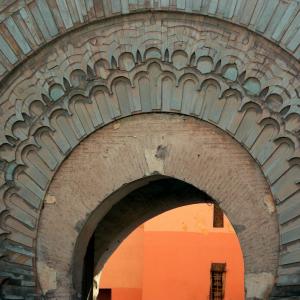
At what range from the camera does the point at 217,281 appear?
14.5 metres

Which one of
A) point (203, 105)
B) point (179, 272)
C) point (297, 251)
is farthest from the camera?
point (179, 272)

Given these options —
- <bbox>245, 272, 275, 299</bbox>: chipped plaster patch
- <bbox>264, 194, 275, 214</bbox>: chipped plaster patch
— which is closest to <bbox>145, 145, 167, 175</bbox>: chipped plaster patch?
<bbox>264, 194, 275, 214</bbox>: chipped plaster patch

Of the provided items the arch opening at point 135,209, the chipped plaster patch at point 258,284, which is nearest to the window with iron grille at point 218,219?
the arch opening at point 135,209

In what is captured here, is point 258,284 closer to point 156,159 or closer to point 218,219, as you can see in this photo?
point 156,159

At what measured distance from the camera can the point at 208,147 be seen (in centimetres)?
611

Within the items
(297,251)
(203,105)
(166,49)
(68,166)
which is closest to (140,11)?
(166,49)

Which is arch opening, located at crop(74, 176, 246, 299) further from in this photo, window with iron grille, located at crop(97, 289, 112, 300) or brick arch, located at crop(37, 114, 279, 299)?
window with iron grille, located at crop(97, 289, 112, 300)

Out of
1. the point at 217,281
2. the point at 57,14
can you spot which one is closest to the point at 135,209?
the point at 57,14

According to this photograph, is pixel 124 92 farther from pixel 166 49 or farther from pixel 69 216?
pixel 69 216

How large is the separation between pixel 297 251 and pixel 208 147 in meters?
1.03

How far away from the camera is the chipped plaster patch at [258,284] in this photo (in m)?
5.84

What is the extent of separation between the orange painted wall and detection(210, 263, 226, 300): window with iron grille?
0.08 m

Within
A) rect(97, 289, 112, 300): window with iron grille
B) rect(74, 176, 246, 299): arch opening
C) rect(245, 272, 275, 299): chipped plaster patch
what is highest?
rect(74, 176, 246, 299): arch opening

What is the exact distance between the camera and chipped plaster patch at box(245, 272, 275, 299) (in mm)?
5840
